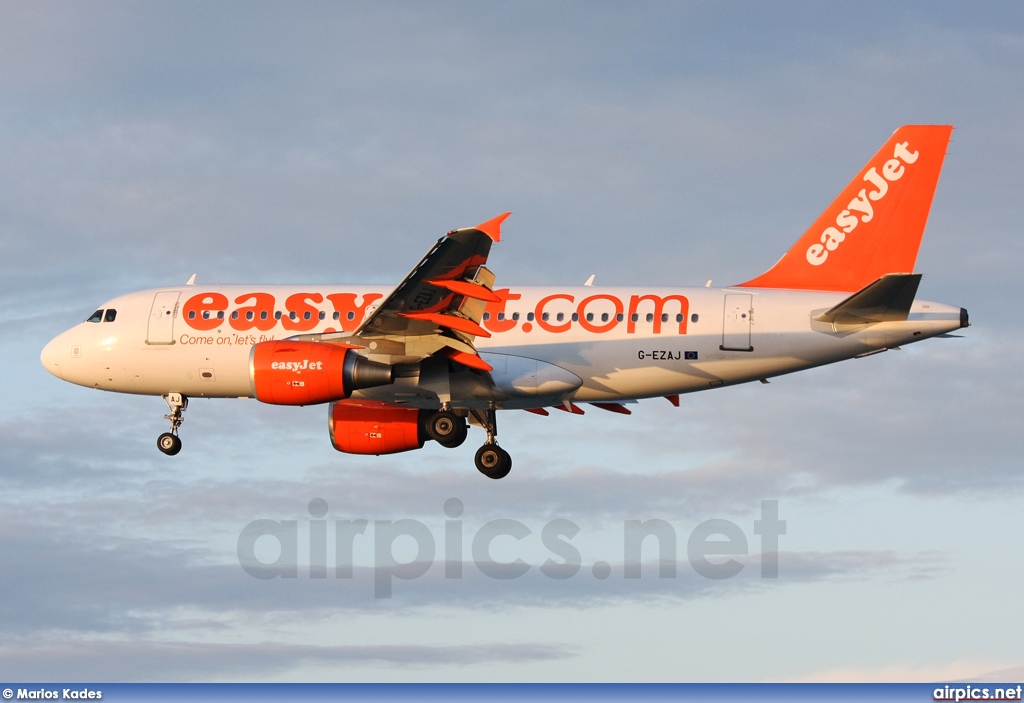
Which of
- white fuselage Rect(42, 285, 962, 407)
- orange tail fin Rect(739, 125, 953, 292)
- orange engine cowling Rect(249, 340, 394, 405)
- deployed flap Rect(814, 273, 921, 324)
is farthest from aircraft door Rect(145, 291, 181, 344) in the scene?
deployed flap Rect(814, 273, 921, 324)

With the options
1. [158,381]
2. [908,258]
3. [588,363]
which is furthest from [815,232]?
[158,381]

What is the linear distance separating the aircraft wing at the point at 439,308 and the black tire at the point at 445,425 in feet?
9.57

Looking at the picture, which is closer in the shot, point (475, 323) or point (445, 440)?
point (475, 323)

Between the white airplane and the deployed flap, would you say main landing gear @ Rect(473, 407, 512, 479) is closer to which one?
the white airplane

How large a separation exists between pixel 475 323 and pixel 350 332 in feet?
13.4

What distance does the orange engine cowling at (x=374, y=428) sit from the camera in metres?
44.4

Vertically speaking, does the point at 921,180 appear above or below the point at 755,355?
above

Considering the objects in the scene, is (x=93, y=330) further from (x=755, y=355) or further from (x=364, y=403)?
(x=755, y=355)

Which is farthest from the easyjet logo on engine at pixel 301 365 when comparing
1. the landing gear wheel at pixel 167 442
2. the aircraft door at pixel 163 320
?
the landing gear wheel at pixel 167 442

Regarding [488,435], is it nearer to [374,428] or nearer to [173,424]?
[374,428]

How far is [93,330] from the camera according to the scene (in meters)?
45.4

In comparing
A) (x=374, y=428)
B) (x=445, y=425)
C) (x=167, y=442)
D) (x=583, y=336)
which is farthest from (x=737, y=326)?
(x=167, y=442)

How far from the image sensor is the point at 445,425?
42.5m

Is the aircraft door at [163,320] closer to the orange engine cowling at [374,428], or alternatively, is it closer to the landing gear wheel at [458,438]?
the orange engine cowling at [374,428]
